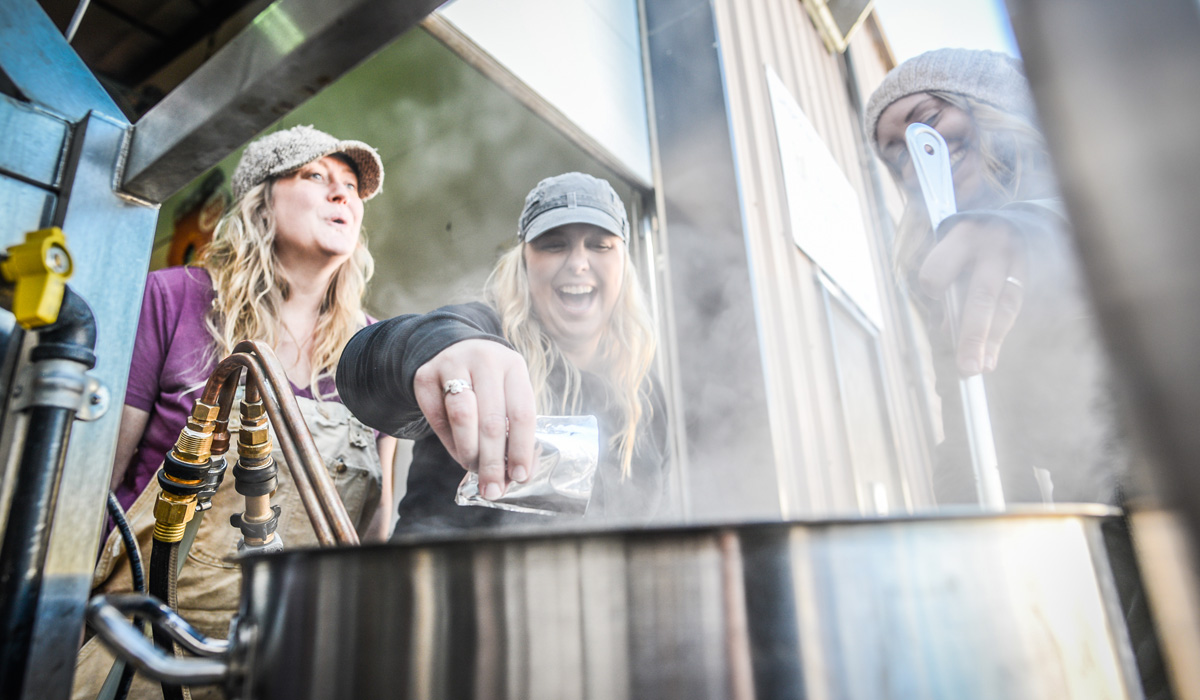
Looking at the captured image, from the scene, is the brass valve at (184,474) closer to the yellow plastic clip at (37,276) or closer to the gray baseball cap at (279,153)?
the yellow plastic clip at (37,276)

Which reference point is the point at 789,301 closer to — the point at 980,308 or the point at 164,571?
the point at 980,308

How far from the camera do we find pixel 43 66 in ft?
2.25

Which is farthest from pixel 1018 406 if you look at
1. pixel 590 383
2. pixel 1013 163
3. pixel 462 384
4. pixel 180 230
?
pixel 180 230

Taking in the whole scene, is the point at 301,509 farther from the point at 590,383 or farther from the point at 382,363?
the point at 590,383

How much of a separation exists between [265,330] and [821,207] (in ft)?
6.84

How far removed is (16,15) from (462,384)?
2.41 ft

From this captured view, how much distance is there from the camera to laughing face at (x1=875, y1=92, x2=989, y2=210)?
1.66m

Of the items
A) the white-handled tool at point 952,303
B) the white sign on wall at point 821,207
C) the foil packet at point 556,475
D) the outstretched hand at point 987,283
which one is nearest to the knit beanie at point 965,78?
the white-handled tool at point 952,303

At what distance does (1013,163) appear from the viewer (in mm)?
1614

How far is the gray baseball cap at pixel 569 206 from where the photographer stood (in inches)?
63.0

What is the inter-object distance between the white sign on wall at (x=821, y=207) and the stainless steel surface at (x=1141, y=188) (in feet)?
6.46

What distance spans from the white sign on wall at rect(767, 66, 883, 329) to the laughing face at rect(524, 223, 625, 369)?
0.79m

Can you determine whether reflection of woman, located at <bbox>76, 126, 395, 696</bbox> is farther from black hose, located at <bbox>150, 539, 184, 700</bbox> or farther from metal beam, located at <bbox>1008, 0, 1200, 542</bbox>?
metal beam, located at <bbox>1008, 0, 1200, 542</bbox>

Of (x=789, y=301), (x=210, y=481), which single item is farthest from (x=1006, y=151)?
(x=210, y=481)
